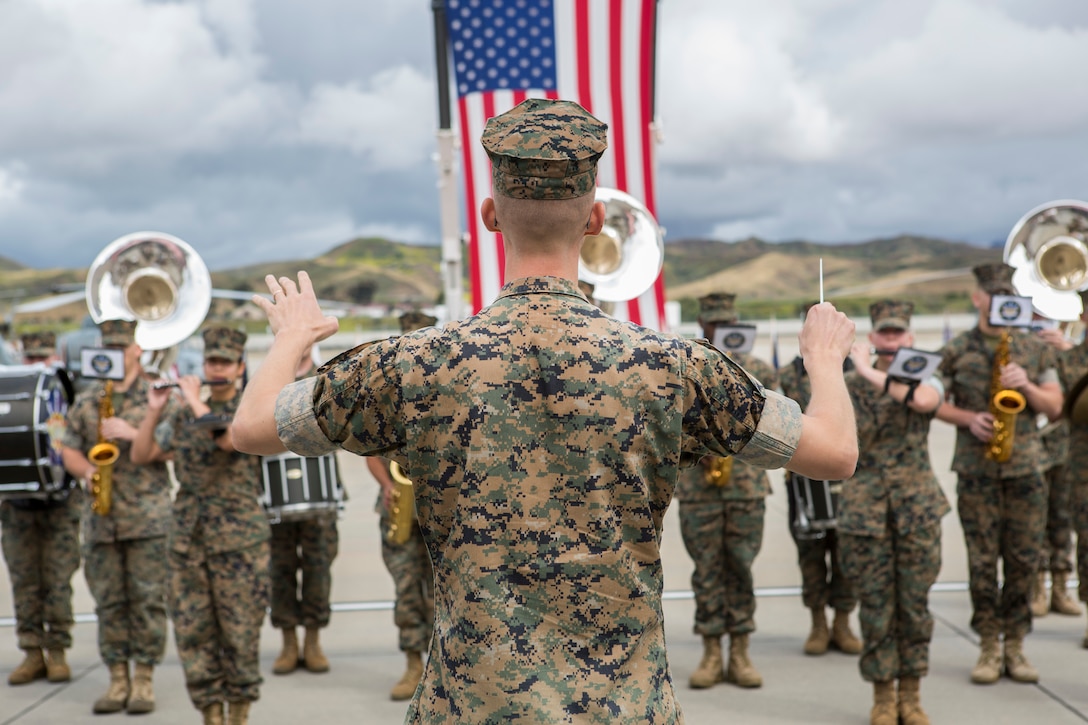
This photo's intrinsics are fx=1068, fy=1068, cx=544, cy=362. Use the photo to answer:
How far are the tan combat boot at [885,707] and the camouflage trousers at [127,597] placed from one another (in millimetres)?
4031

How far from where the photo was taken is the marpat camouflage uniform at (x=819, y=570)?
268 inches

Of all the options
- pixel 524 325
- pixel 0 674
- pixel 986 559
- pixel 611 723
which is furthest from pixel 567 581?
pixel 0 674

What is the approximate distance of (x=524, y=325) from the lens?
205 cm

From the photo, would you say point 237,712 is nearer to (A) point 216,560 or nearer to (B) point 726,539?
(A) point 216,560

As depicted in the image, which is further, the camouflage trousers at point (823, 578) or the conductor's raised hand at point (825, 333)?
the camouflage trousers at point (823, 578)

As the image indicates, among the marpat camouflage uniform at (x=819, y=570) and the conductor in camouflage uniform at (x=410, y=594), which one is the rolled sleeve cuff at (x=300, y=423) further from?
the marpat camouflage uniform at (x=819, y=570)

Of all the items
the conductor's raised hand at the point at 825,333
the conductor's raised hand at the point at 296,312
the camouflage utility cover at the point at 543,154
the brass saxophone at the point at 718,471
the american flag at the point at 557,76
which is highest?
the american flag at the point at 557,76

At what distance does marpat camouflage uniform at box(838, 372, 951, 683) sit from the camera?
5438mm

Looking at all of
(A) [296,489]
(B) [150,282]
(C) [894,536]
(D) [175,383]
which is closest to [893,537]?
(C) [894,536]

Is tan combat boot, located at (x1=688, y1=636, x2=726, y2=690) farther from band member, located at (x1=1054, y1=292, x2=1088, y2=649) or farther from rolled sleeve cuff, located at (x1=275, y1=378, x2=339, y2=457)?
rolled sleeve cuff, located at (x1=275, y1=378, x2=339, y2=457)

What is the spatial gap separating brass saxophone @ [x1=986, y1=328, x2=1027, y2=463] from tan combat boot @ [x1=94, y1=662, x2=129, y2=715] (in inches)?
203

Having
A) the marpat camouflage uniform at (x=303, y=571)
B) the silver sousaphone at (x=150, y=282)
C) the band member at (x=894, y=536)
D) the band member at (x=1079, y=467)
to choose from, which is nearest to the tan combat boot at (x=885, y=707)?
the band member at (x=894, y=536)

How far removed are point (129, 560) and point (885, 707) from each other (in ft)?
14.1

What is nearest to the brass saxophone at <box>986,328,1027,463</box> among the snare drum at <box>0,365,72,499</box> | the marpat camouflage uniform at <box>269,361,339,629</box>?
the marpat camouflage uniform at <box>269,361,339,629</box>
